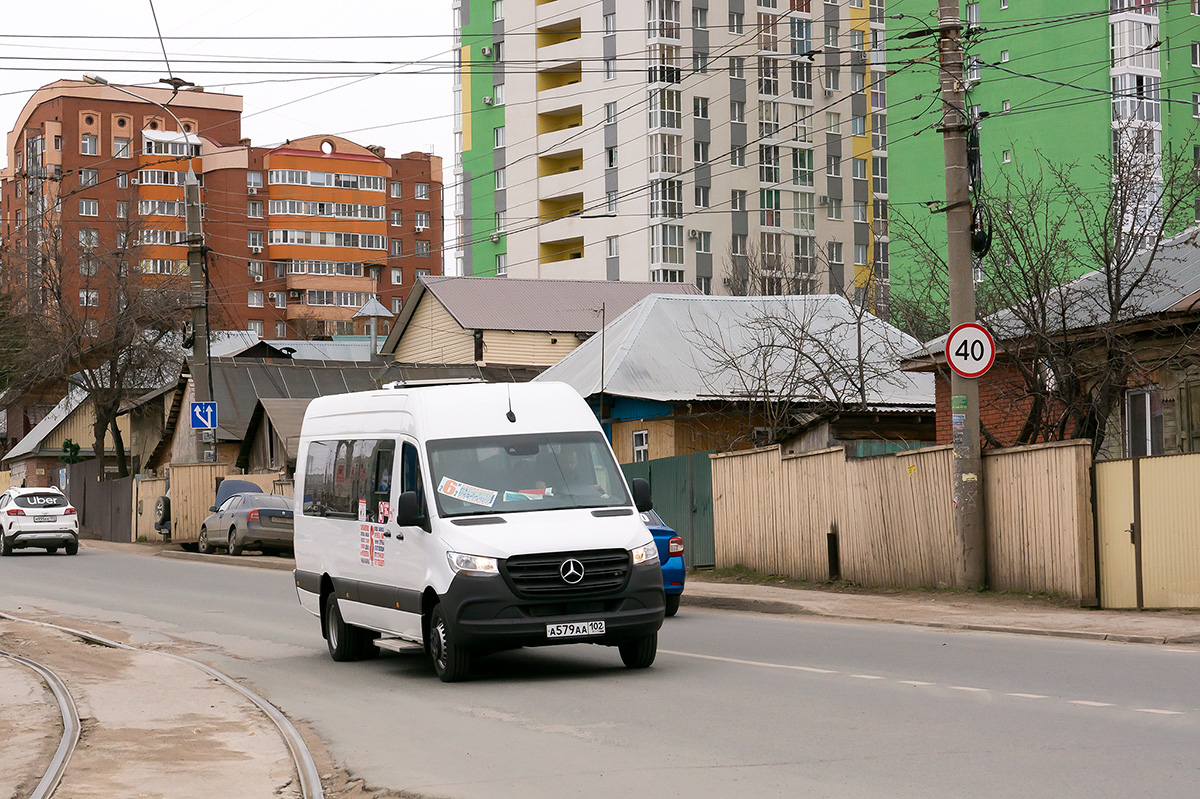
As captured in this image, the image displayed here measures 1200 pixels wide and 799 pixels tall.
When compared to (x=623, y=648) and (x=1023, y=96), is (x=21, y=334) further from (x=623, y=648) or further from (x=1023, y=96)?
(x=623, y=648)

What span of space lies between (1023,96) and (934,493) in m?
57.8

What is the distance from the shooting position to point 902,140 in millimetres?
76438

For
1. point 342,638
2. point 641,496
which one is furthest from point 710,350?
point 641,496

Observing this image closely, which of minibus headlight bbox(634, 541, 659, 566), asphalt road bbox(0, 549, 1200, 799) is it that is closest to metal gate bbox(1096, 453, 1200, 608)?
asphalt road bbox(0, 549, 1200, 799)

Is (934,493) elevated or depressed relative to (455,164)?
depressed

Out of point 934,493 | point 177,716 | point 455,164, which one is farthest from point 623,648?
point 455,164

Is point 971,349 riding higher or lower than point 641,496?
higher

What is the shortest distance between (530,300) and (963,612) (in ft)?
126

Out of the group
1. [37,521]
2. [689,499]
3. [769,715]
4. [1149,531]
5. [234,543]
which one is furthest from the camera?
[37,521]

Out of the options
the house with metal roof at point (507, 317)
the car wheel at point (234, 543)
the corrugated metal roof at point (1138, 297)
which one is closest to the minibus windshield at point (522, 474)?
the corrugated metal roof at point (1138, 297)

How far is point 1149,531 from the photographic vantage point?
51.1 ft

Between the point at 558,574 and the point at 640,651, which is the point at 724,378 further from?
the point at 558,574

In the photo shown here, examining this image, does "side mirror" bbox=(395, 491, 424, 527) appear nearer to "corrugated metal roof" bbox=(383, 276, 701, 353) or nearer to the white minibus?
the white minibus

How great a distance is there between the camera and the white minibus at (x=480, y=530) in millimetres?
11289
